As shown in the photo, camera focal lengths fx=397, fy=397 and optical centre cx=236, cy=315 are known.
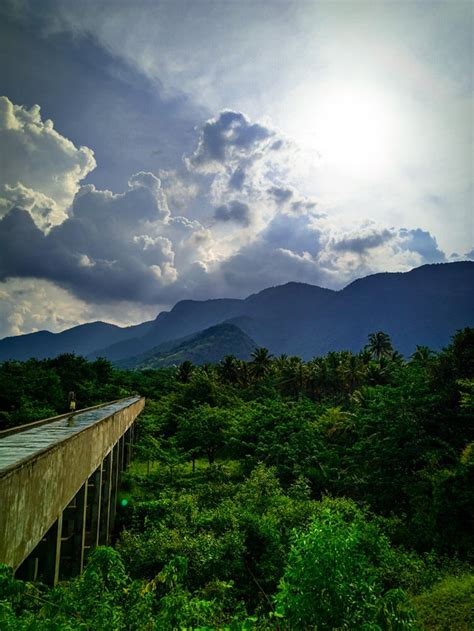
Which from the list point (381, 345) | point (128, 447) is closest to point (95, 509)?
point (128, 447)

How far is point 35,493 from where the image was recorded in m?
5.30

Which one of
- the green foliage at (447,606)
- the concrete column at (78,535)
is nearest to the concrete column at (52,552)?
the concrete column at (78,535)

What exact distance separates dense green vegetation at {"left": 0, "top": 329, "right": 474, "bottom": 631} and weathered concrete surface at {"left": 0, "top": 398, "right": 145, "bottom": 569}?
1.74ft

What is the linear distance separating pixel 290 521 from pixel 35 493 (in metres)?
13.0

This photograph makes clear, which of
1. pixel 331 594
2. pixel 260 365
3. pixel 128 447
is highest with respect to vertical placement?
pixel 260 365

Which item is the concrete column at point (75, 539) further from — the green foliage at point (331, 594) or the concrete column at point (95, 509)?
the green foliage at point (331, 594)

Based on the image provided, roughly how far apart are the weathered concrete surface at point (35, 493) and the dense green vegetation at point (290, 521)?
0.53 m

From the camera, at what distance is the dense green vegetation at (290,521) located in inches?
245

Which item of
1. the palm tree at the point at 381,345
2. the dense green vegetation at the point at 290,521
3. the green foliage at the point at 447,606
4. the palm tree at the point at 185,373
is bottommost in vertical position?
the green foliage at the point at 447,606

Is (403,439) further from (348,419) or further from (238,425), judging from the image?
(238,425)

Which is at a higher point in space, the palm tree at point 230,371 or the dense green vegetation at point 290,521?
the palm tree at point 230,371

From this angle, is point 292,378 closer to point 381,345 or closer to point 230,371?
point 230,371

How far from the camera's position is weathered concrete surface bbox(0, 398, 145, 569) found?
4340mm

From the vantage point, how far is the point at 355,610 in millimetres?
6426
